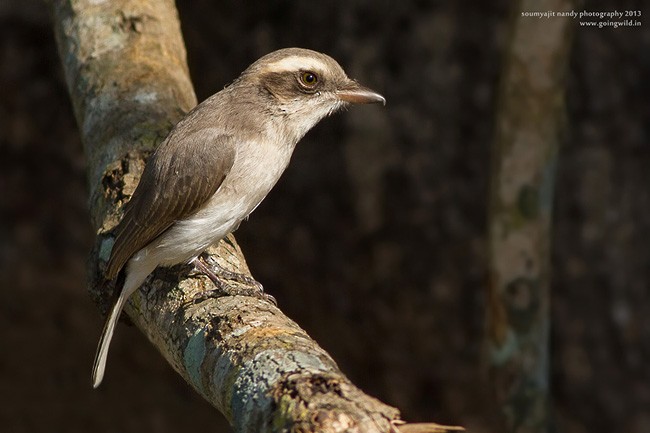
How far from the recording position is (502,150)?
6773 mm

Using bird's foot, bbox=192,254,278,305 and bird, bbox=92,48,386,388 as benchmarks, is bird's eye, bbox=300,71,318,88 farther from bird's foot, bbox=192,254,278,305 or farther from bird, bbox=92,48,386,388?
bird's foot, bbox=192,254,278,305

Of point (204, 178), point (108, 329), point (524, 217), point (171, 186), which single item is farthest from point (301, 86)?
point (524, 217)

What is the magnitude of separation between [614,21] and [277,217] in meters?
3.17

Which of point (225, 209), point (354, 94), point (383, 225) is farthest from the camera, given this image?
point (383, 225)

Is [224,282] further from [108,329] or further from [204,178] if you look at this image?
[108,329]

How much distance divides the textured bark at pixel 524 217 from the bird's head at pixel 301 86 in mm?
1726

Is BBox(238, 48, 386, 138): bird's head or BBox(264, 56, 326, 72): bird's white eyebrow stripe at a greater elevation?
BBox(264, 56, 326, 72): bird's white eyebrow stripe

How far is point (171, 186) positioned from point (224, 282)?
0.72 m

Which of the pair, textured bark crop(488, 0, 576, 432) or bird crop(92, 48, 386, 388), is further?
textured bark crop(488, 0, 576, 432)

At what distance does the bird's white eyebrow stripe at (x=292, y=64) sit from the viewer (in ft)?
16.7

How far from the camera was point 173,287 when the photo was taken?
449cm

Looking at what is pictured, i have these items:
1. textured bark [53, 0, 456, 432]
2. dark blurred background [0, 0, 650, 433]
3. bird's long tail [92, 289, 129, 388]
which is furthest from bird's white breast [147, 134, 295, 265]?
dark blurred background [0, 0, 650, 433]

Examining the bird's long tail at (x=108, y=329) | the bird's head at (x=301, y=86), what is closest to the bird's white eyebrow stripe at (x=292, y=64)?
the bird's head at (x=301, y=86)

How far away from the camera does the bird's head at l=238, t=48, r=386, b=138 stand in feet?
16.7
